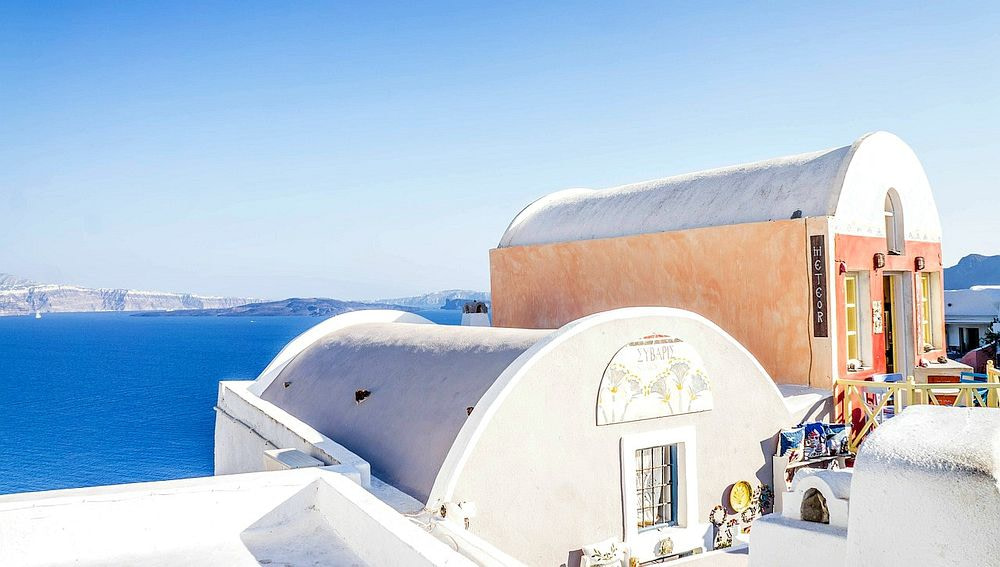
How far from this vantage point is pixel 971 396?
12391 mm

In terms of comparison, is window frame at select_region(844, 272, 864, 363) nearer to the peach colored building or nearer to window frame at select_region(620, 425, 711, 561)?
the peach colored building

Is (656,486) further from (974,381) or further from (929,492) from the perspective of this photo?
(974,381)

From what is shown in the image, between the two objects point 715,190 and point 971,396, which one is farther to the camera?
point 715,190

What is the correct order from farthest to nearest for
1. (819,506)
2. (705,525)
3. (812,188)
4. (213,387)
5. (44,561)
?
1. (213,387)
2. (812,188)
3. (705,525)
4. (819,506)
5. (44,561)

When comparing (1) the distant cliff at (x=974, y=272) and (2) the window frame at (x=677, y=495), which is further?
(1) the distant cliff at (x=974, y=272)

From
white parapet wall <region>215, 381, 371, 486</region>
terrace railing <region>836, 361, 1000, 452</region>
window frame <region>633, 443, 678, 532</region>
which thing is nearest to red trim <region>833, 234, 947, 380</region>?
terrace railing <region>836, 361, 1000, 452</region>

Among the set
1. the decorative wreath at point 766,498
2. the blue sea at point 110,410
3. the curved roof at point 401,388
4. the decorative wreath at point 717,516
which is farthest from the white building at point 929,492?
the blue sea at point 110,410

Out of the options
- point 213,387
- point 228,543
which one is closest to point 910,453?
point 228,543

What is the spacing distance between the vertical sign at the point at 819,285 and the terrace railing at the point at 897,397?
102 centimetres

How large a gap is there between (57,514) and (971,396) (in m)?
12.7

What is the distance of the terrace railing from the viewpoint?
1253cm

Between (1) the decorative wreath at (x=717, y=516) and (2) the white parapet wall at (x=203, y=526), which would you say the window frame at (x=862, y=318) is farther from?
(2) the white parapet wall at (x=203, y=526)

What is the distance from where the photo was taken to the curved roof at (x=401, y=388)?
34.1ft

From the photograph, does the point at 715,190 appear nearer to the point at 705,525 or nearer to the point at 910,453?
the point at 705,525
